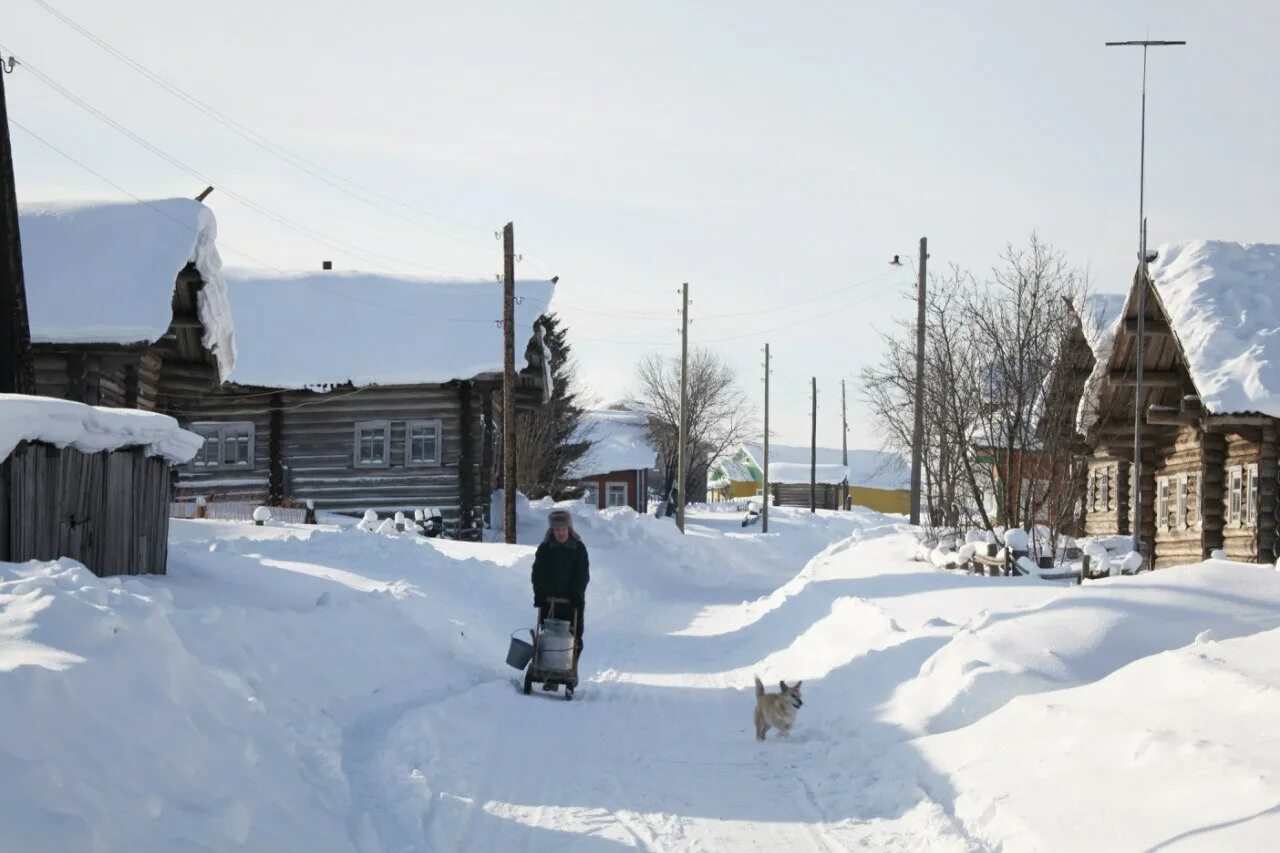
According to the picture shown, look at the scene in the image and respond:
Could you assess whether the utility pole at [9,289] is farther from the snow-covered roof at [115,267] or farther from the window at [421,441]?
the window at [421,441]

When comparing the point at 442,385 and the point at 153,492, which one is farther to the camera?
the point at 442,385

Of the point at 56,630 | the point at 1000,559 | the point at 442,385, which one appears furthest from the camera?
the point at 442,385

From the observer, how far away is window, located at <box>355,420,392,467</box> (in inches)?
1549

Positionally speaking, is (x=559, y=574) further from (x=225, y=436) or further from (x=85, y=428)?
(x=225, y=436)

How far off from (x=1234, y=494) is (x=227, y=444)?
87.0ft

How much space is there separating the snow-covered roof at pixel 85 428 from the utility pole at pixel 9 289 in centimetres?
333

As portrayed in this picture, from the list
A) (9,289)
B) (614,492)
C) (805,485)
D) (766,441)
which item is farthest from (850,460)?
(9,289)

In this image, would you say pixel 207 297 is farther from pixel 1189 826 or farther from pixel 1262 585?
pixel 1189 826

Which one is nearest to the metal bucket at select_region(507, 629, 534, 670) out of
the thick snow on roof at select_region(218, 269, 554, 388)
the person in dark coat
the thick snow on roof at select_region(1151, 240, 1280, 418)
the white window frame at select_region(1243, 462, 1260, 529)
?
the person in dark coat

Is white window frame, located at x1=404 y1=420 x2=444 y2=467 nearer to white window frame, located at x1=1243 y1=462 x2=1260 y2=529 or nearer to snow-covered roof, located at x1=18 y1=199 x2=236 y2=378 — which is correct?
snow-covered roof, located at x1=18 y1=199 x2=236 y2=378

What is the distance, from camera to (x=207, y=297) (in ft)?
89.4

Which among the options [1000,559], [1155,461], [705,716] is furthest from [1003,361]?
[705,716]

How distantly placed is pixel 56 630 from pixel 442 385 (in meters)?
30.4

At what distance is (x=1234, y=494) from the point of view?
98.0ft
